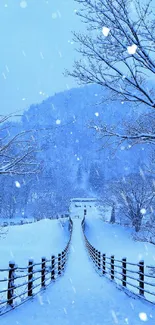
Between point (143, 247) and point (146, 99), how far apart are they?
44071 millimetres

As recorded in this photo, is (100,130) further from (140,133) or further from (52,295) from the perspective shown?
(52,295)

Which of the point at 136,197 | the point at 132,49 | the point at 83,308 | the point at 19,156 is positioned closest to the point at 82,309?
the point at 83,308

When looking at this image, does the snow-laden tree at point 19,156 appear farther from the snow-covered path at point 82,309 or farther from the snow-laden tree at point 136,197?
the snow-laden tree at point 136,197

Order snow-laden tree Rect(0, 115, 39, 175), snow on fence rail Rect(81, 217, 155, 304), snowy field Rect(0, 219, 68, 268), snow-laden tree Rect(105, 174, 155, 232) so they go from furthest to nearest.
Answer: snow-laden tree Rect(105, 174, 155, 232) → snowy field Rect(0, 219, 68, 268) → snow on fence rail Rect(81, 217, 155, 304) → snow-laden tree Rect(0, 115, 39, 175)

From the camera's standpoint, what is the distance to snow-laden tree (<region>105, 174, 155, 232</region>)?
53.6 m

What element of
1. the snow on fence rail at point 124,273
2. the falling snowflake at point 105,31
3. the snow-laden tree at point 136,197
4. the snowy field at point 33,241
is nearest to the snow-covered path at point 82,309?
the snow on fence rail at point 124,273

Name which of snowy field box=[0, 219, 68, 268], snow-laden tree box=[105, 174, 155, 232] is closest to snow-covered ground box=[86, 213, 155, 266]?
snow-laden tree box=[105, 174, 155, 232]

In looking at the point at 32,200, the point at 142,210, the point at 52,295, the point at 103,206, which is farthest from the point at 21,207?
the point at 52,295

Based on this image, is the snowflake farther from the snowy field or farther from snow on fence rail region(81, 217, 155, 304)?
the snowy field

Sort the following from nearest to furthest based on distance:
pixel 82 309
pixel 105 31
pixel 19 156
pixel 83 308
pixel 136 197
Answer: pixel 19 156
pixel 105 31
pixel 82 309
pixel 83 308
pixel 136 197

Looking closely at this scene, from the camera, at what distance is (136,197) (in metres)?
55.2

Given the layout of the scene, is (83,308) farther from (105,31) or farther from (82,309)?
(105,31)

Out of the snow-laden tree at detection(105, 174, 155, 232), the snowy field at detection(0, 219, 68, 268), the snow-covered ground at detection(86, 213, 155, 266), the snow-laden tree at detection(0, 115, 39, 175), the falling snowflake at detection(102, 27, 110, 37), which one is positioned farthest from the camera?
the snow-laden tree at detection(105, 174, 155, 232)

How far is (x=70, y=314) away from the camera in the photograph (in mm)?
8641
